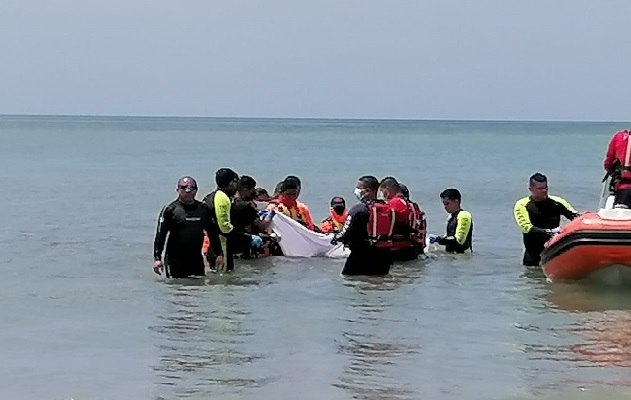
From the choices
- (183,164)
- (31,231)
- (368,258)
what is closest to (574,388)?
(368,258)

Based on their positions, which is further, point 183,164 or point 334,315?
point 183,164

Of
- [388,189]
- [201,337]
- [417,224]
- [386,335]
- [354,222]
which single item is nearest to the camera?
[201,337]

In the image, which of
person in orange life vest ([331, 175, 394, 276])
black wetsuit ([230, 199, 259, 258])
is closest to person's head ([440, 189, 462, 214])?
person in orange life vest ([331, 175, 394, 276])

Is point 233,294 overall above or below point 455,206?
below

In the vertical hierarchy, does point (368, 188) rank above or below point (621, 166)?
below

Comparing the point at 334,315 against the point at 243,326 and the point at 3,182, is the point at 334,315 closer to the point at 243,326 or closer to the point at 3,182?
the point at 243,326

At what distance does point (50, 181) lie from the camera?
3077 centimetres

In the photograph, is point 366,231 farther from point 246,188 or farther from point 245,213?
point 246,188

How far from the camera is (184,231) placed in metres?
9.97

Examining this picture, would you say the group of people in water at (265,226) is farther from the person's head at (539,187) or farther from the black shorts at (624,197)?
the black shorts at (624,197)

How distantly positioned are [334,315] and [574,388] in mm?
3023

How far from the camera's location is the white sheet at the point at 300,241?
40.7 ft

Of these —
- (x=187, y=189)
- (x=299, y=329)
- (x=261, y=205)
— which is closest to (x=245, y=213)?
(x=187, y=189)

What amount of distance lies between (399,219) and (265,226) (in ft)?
5.36
